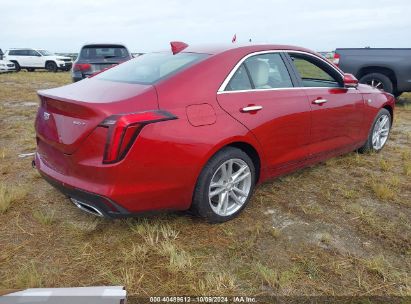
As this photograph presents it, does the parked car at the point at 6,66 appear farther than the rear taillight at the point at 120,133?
Yes

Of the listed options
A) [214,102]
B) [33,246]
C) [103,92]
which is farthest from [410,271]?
[33,246]

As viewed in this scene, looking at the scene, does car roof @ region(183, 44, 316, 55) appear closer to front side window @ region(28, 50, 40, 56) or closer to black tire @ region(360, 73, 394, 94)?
black tire @ region(360, 73, 394, 94)

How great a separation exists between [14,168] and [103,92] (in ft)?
8.25

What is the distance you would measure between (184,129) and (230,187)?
0.79m

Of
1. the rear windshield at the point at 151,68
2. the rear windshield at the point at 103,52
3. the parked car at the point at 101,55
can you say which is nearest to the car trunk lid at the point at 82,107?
the rear windshield at the point at 151,68

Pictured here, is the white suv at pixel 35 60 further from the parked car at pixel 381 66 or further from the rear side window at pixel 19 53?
the parked car at pixel 381 66

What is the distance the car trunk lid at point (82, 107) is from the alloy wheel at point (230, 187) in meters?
0.87

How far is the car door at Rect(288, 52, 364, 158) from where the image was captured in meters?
3.93

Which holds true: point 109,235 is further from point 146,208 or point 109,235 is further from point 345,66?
point 345,66

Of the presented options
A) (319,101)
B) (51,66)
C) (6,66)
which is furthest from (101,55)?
(51,66)

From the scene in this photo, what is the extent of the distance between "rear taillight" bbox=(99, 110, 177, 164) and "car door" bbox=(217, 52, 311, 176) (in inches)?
31.0

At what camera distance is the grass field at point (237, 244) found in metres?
2.52

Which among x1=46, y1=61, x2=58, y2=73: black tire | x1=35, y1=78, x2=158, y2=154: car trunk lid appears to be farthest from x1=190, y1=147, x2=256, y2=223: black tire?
x1=46, y1=61, x2=58, y2=73: black tire

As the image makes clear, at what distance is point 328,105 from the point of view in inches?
160
